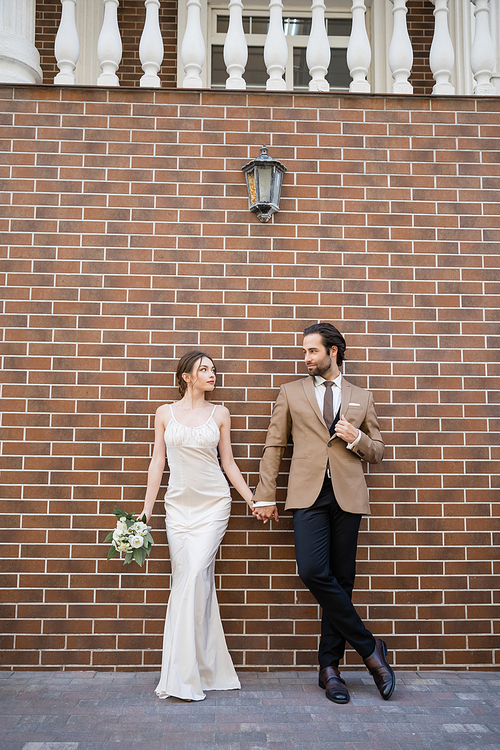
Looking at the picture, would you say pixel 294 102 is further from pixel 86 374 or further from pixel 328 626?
pixel 328 626

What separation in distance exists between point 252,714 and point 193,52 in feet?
13.8

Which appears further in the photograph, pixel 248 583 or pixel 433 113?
pixel 433 113

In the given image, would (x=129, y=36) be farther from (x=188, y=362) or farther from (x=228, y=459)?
(x=228, y=459)

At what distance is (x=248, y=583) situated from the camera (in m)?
3.99

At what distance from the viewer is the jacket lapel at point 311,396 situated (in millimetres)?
3691

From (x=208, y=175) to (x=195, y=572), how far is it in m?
2.59

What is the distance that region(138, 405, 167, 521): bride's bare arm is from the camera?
12.4 ft

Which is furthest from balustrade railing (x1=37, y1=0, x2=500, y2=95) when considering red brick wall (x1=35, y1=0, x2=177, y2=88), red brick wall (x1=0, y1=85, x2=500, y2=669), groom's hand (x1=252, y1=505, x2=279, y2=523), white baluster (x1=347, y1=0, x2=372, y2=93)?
groom's hand (x1=252, y1=505, x2=279, y2=523)

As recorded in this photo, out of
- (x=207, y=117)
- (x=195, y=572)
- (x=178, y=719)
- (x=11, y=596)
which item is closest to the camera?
(x=178, y=719)

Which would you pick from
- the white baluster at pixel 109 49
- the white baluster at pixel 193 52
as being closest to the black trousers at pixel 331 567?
the white baluster at pixel 193 52

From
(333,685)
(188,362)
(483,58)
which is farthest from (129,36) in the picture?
(333,685)

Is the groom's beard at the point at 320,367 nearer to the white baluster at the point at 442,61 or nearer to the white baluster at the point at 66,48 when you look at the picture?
the white baluster at the point at 442,61

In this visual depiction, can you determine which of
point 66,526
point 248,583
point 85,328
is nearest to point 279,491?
point 248,583

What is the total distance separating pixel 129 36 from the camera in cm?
607
